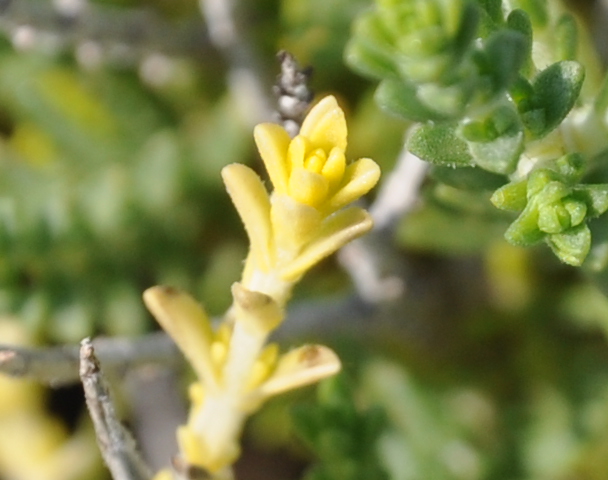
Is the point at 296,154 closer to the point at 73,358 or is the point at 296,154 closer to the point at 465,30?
the point at 465,30

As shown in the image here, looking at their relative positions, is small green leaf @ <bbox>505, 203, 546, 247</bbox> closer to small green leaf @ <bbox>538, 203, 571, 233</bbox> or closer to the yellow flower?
small green leaf @ <bbox>538, 203, 571, 233</bbox>

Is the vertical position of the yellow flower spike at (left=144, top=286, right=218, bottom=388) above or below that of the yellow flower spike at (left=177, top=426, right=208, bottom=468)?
above

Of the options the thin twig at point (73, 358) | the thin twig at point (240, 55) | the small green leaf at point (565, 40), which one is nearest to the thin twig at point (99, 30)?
the thin twig at point (240, 55)

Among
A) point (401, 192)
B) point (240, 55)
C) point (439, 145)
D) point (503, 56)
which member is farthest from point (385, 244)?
point (503, 56)

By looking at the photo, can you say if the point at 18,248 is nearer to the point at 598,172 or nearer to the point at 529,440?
the point at 598,172

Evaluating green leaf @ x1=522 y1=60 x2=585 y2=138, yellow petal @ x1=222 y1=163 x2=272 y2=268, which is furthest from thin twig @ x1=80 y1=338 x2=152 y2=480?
green leaf @ x1=522 y1=60 x2=585 y2=138
